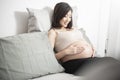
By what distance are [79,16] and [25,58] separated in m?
1.15

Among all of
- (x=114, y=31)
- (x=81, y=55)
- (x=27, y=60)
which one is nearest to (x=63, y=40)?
(x=81, y=55)

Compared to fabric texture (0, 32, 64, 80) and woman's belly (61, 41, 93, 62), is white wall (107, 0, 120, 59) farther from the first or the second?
fabric texture (0, 32, 64, 80)

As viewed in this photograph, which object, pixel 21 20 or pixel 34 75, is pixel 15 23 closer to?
pixel 21 20

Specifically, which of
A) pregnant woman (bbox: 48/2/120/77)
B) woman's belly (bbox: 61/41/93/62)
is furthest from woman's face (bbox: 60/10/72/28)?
woman's belly (bbox: 61/41/93/62)

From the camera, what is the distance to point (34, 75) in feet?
5.14

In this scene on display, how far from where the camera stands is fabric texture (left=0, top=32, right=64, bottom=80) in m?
1.49

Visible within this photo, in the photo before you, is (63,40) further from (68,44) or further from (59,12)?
(59,12)

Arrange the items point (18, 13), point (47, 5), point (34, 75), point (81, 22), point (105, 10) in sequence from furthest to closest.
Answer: point (105, 10), point (81, 22), point (47, 5), point (18, 13), point (34, 75)

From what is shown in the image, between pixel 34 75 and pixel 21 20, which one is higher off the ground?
pixel 21 20

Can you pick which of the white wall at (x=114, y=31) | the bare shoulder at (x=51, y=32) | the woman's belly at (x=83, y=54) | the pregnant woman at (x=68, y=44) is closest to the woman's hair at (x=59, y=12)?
the pregnant woman at (x=68, y=44)

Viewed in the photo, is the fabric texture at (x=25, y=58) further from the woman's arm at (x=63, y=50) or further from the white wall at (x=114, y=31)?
the white wall at (x=114, y=31)

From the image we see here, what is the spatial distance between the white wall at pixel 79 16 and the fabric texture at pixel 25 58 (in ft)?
1.06

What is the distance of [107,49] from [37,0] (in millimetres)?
1304

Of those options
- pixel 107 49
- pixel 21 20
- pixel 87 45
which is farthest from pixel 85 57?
pixel 107 49
